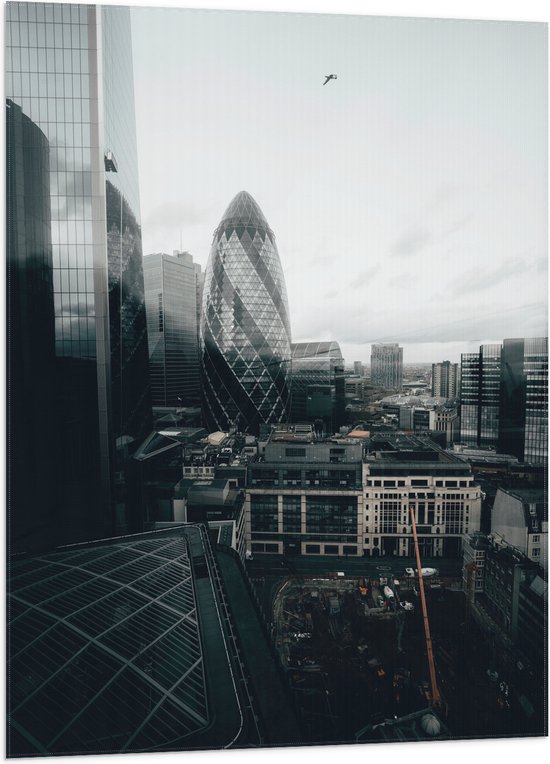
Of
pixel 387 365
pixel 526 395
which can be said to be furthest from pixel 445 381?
pixel 526 395

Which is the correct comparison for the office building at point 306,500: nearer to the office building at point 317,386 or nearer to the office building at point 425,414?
the office building at point 425,414

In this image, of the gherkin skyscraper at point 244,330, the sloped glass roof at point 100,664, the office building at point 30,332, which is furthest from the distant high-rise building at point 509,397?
the gherkin skyscraper at point 244,330

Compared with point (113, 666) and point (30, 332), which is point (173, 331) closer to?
point (30, 332)

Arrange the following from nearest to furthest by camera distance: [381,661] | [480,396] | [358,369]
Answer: [381,661], [358,369], [480,396]

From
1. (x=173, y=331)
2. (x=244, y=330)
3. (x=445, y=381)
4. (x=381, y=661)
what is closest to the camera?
(x=381, y=661)

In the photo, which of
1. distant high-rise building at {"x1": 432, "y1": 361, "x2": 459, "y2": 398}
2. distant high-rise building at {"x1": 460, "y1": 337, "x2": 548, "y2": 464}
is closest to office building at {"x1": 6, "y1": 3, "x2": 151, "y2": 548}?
distant high-rise building at {"x1": 460, "y1": 337, "x2": 548, "y2": 464}
